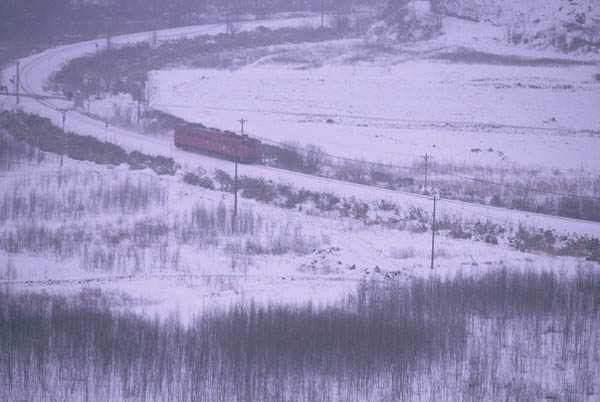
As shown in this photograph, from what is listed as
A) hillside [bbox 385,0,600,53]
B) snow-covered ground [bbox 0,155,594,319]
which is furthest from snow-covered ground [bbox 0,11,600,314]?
hillside [bbox 385,0,600,53]

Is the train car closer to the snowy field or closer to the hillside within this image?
the snowy field

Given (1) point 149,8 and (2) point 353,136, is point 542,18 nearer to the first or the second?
(2) point 353,136

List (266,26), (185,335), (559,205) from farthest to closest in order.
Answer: (266,26)
(559,205)
(185,335)

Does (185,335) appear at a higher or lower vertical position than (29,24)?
lower

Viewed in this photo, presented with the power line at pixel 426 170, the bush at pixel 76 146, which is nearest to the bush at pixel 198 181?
the bush at pixel 76 146

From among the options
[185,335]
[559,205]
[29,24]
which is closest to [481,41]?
[559,205]

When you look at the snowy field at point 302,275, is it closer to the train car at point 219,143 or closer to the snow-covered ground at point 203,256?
the snow-covered ground at point 203,256

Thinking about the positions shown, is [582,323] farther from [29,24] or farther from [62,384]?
[29,24]
